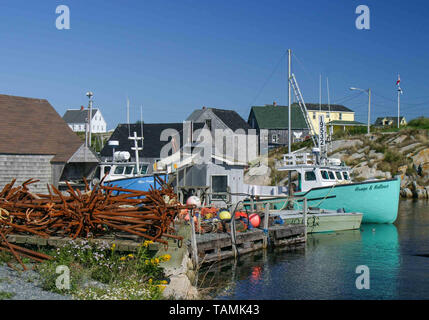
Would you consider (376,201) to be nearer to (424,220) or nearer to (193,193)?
(424,220)

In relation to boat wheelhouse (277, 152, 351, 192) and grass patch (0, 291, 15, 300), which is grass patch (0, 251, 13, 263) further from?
boat wheelhouse (277, 152, 351, 192)

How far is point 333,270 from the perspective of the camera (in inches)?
672

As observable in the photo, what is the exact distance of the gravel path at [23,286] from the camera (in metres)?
8.61

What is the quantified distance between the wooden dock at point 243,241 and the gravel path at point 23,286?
6.82 m

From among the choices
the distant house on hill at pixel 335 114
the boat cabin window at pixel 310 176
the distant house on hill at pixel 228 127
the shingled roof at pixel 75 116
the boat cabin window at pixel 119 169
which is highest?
the shingled roof at pixel 75 116

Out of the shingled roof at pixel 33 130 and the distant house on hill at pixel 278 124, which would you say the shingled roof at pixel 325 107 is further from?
the shingled roof at pixel 33 130

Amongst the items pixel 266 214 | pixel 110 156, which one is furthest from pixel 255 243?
pixel 110 156

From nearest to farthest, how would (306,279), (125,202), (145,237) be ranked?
(145,237), (125,202), (306,279)

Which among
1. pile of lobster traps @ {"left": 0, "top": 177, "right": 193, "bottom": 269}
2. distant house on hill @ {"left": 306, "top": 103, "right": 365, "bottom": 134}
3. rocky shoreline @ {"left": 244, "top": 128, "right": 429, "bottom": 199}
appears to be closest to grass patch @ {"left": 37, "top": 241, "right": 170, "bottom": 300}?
pile of lobster traps @ {"left": 0, "top": 177, "right": 193, "bottom": 269}

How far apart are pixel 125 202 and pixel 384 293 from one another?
802cm

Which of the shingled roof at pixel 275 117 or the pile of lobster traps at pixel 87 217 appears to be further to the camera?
the shingled roof at pixel 275 117

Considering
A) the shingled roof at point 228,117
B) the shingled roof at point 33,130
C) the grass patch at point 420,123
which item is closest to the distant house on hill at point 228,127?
the shingled roof at point 228,117

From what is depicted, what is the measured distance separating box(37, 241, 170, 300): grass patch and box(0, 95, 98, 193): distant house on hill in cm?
1482

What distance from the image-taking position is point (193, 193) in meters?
27.8
